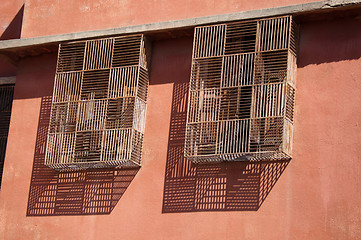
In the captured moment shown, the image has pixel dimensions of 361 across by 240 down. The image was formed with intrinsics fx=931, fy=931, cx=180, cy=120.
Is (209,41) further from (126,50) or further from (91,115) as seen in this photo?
(91,115)

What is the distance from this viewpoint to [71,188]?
19.9 meters

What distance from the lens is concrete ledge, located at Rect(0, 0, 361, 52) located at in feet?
59.4

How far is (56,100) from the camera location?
798 inches

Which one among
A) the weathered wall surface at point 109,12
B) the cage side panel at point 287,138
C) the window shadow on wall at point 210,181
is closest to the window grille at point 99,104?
the weathered wall surface at point 109,12

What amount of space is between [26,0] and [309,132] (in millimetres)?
7789

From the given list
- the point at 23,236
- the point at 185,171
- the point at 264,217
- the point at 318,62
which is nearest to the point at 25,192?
the point at 23,236

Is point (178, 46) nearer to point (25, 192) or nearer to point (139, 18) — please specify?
point (139, 18)

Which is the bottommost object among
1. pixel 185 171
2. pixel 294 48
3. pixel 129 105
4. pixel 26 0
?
pixel 185 171

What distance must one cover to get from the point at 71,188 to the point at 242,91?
14.1 feet

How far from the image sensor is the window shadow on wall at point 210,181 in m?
18.0

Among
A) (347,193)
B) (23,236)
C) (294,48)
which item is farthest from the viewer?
(23,236)

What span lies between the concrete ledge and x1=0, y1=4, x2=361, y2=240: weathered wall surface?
0.50 m

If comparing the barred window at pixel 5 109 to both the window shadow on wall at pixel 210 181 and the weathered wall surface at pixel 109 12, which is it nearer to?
the weathered wall surface at pixel 109 12

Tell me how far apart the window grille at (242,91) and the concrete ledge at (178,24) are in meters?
0.14
